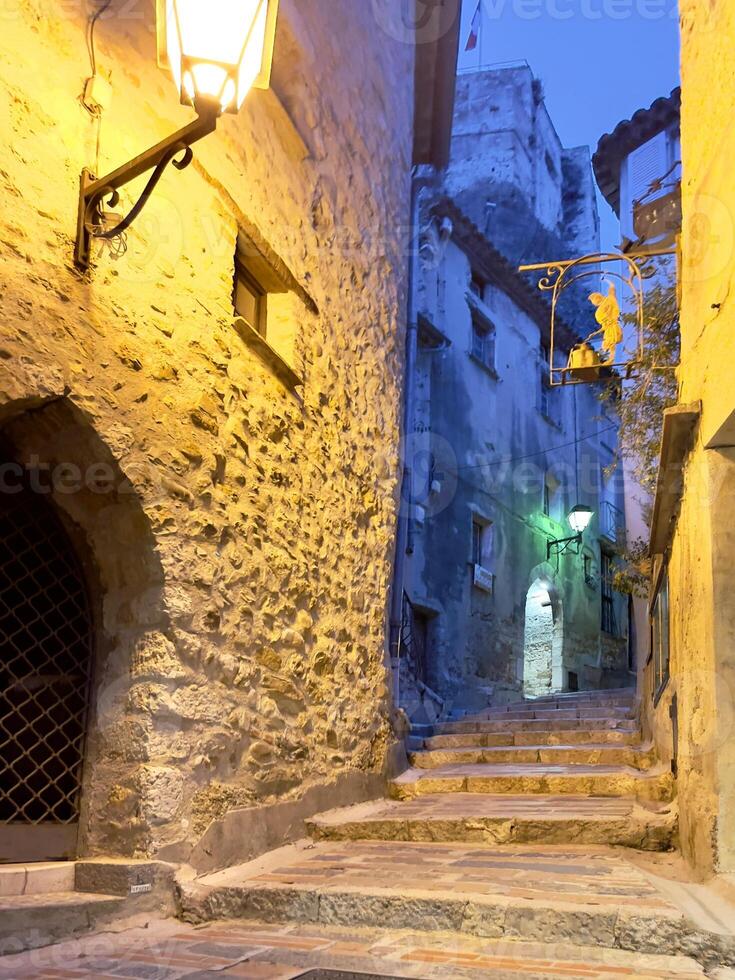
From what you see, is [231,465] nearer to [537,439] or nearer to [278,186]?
[278,186]

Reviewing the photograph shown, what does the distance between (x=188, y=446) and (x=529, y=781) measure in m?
2.94

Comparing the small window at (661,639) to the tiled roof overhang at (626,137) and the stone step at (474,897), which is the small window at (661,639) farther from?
the tiled roof overhang at (626,137)

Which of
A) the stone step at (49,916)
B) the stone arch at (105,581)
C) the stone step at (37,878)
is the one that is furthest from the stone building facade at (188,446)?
the stone step at (49,916)

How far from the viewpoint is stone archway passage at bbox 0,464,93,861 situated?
11.1 ft

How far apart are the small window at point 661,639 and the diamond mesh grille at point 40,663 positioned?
2676mm

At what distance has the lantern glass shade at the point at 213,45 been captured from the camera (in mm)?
3047

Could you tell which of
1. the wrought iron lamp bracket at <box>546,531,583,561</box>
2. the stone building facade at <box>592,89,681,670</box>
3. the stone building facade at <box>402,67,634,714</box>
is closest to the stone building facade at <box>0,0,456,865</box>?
the stone building facade at <box>402,67,634,714</box>

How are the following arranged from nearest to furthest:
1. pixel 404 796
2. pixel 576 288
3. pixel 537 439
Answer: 1. pixel 404 796
2. pixel 537 439
3. pixel 576 288

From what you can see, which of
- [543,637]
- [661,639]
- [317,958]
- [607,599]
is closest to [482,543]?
[543,637]

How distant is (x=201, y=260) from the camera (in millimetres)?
4117

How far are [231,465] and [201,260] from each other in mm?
902

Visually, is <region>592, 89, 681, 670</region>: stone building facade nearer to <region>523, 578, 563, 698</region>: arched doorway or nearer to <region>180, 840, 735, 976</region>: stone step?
<region>523, 578, 563, 698</region>: arched doorway

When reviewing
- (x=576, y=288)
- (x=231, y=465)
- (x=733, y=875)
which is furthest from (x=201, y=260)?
(x=576, y=288)

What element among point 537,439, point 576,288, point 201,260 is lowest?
point 201,260
